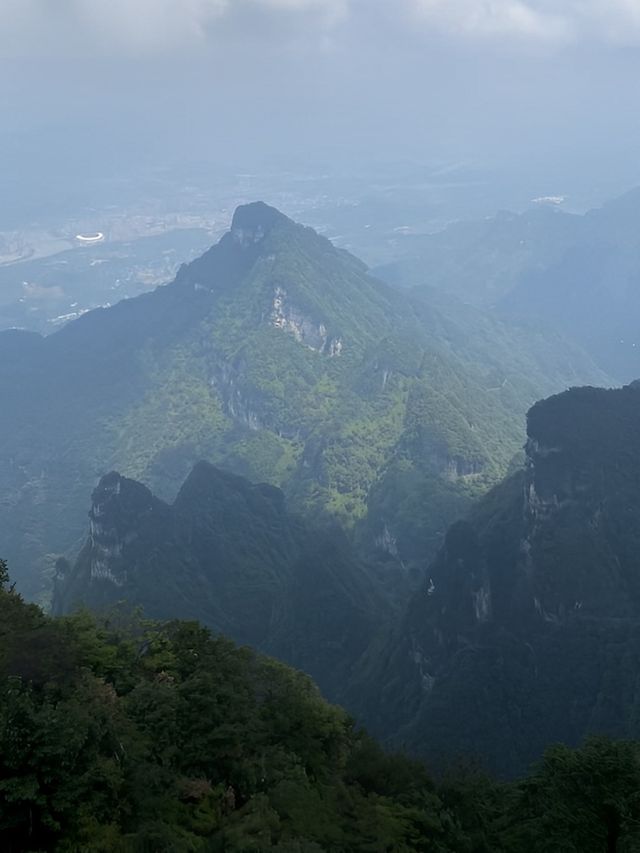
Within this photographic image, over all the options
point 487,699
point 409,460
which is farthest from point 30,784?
point 409,460

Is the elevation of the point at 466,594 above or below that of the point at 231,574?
above

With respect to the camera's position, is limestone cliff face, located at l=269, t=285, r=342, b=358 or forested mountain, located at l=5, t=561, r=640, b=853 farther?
limestone cliff face, located at l=269, t=285, r=342, b=358

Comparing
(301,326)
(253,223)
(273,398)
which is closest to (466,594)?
(273,398)

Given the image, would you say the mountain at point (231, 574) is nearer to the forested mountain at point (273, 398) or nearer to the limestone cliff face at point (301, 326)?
the forested mountain at point (273, 398)

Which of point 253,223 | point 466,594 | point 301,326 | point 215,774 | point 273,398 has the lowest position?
point 466,594

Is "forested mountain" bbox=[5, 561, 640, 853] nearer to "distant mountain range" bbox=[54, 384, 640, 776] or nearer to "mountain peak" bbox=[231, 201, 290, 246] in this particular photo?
"distant mountain range" bbox=[54, 384, 640, 776]

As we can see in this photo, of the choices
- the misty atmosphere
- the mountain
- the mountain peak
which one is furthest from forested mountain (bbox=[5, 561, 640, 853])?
the mountain peak

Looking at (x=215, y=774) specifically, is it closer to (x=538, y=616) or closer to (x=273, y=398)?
(x=538, y=616)
